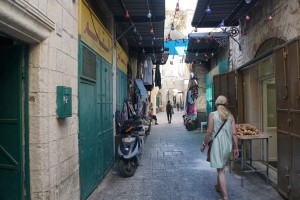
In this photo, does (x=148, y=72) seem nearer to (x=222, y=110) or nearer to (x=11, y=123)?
(x=222, y=110)

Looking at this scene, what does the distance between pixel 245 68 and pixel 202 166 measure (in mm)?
2757

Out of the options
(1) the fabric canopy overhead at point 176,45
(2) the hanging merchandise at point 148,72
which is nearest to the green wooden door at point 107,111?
(1) the fabric canopy overhead at point 176,45

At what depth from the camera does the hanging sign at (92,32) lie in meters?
4.81

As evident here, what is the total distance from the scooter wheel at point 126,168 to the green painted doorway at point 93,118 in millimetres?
374

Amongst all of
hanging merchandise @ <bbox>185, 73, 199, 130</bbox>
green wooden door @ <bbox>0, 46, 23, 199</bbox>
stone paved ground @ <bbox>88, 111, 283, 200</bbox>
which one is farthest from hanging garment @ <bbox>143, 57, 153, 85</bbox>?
green wooden door @ <bbox>0, 46, 23, 199</bbox>

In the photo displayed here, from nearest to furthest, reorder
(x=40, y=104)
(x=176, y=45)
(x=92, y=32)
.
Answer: (x=40, y=104), (x=92, y=32), (x=176, y=45)

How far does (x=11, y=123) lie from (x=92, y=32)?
2674mm

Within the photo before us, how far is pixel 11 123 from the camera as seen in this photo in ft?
10.9

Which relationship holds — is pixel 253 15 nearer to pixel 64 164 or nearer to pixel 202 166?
pixel 202 166

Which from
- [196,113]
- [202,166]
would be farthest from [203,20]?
[196,113]

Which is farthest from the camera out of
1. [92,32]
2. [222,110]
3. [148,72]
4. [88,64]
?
[148,72]

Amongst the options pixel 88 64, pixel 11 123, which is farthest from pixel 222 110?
pixel 11 123

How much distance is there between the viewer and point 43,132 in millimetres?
3299

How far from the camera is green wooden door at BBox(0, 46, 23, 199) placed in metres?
3.31
